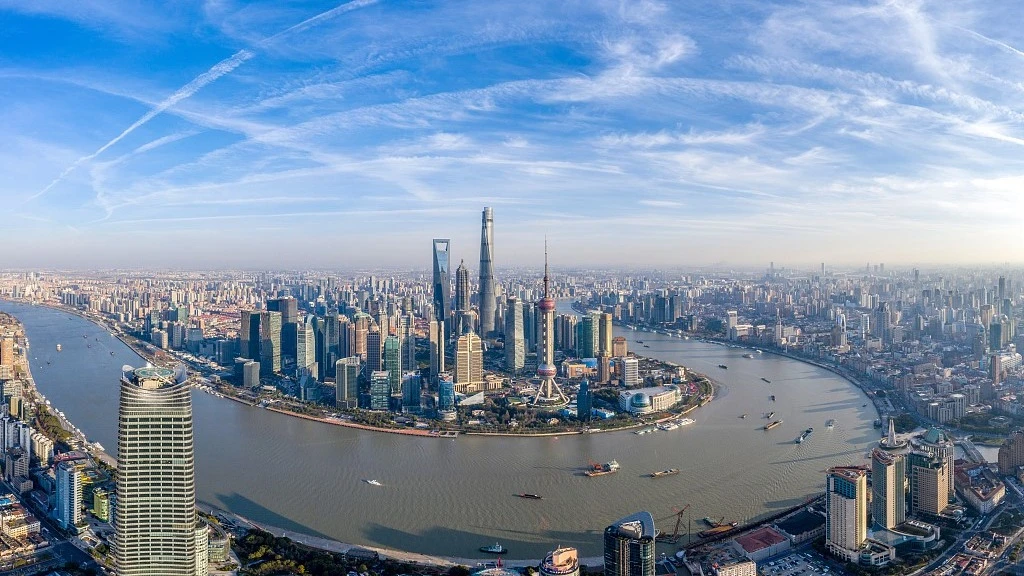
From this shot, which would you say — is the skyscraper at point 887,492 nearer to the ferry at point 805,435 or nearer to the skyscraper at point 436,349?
the ferry at point 805,435

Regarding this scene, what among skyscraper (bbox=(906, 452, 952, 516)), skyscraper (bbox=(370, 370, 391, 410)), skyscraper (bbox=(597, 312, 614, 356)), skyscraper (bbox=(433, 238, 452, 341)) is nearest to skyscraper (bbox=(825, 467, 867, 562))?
skyscraper (bbox=(906, 452, 952, 516))

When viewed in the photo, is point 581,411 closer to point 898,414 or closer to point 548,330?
point 548,330

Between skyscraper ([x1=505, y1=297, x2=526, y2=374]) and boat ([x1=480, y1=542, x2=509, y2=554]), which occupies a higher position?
skyscraper ([x1=505, y1=297, x2=526, y2=374])

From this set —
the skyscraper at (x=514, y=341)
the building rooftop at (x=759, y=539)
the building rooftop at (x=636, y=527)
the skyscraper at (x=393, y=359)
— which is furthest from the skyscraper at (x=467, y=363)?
the building rooftop at (x=636, y=527)

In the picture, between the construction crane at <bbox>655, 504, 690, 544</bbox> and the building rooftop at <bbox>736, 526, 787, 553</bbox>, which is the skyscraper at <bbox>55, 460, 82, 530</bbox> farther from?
the building rooftop at <bbox>736, 526, 787, 553</bbox>

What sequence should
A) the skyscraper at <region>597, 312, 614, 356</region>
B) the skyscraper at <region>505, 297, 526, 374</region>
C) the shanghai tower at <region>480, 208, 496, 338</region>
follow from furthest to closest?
1. the shanghai tower at <region>480, 208, 496, 338</region>
2. the skyscraper at <region>597, 312, 614, 356</region>
3. the skyscraper at <region>505, 297, 526, 374</region>

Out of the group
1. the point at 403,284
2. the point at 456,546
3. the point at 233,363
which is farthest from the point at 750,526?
the point at 403,284
